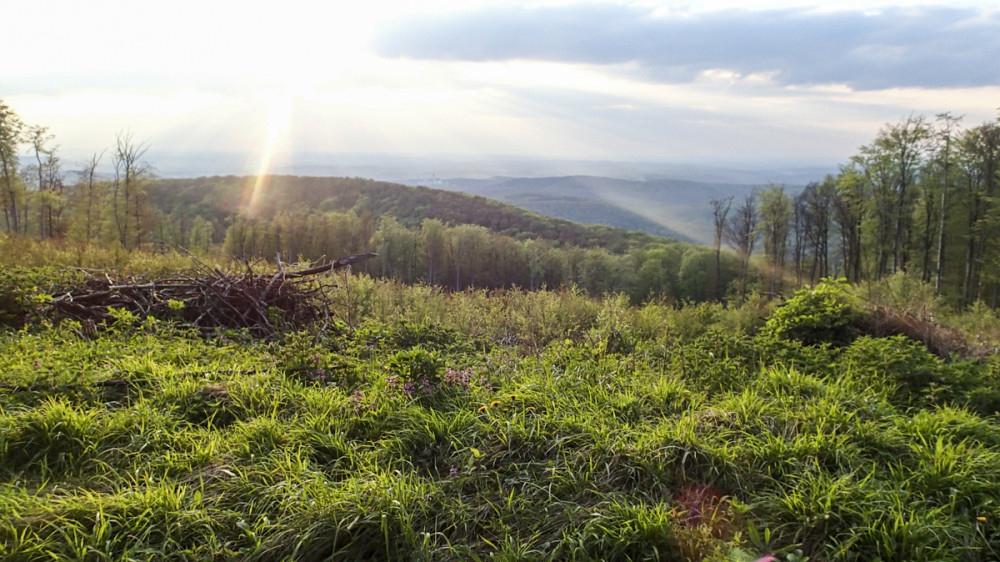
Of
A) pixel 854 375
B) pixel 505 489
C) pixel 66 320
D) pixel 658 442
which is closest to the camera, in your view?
pixel 505 489

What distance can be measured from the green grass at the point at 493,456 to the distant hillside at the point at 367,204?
75.8 metres

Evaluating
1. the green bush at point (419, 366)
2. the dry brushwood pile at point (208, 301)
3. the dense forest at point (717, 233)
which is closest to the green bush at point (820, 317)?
the green bush at point (419, 366)

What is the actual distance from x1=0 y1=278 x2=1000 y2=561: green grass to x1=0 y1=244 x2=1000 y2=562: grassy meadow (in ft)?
0.05

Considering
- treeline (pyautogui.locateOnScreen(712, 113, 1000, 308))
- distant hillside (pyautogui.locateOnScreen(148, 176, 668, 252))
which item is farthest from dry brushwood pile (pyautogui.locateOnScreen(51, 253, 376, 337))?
distant hillside (pyautogui.locateOnScreen(148, 176, 668, 252))

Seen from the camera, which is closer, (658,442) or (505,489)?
(505,489)

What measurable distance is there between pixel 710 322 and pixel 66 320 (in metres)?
9.86

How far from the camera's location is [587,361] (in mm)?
4539

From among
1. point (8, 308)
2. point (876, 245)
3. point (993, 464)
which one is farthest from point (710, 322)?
point (876, 245)

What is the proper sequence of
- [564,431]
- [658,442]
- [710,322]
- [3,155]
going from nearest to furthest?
[658,442], [564,431], [710,322], [3,155]

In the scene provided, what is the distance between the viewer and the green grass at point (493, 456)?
2.40 metres

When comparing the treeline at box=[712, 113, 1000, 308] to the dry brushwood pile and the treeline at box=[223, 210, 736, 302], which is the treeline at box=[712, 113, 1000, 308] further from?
the dry brushwood pile

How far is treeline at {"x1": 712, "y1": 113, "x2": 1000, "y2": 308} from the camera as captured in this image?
32188 millimetres

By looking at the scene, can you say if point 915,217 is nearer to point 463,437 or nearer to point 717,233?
point 717,233

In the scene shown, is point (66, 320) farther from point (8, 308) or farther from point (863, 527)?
point (863, 527)
